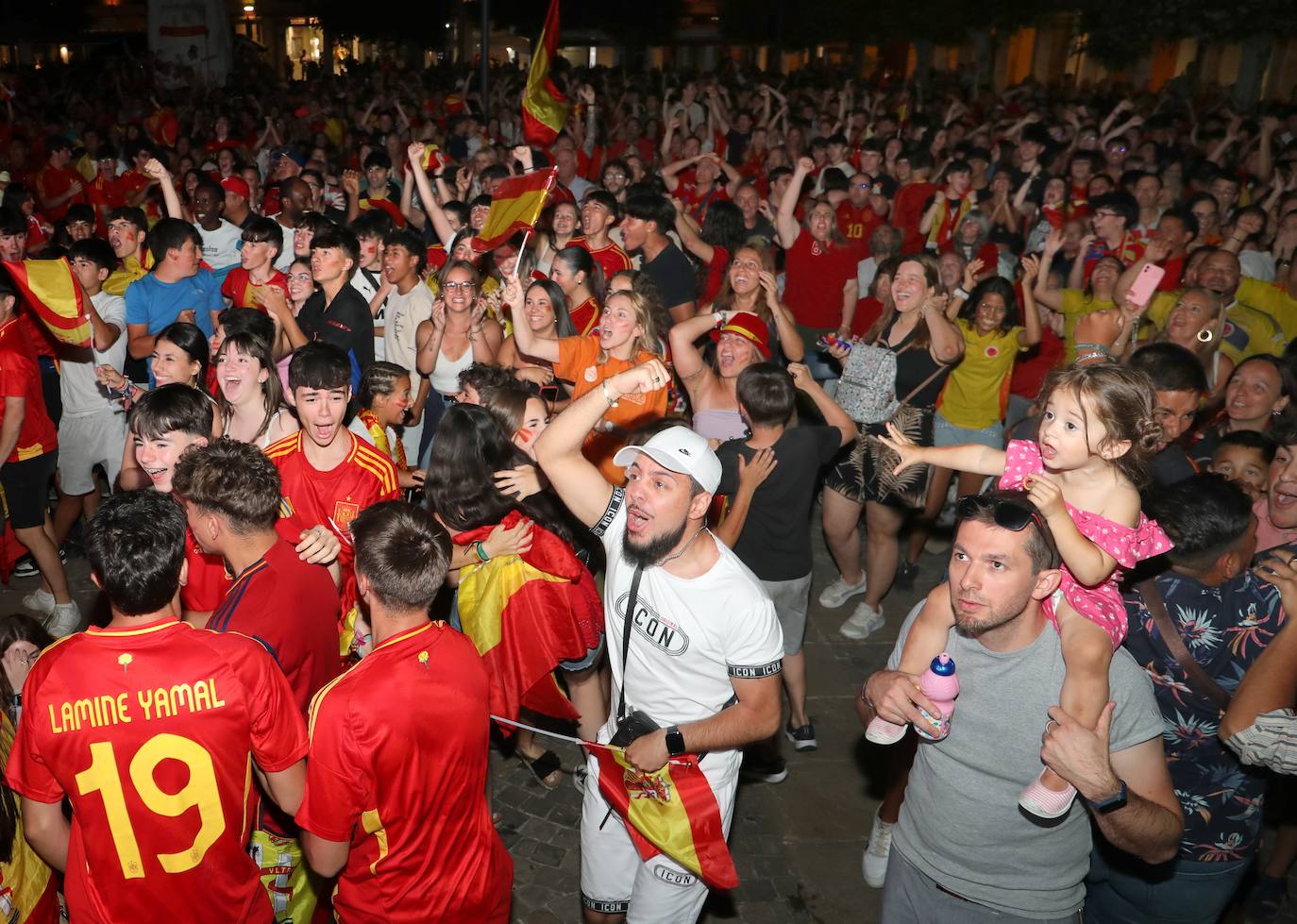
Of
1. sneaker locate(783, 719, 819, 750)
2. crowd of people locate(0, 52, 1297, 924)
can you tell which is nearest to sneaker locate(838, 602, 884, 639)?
crowd of people locate(0, 52, 1297, 924)

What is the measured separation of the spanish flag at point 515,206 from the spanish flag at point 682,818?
385cm

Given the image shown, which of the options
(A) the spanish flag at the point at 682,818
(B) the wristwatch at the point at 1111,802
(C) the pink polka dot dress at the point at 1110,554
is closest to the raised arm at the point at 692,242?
(C) the pink polka dot dress at the point at 1110,554

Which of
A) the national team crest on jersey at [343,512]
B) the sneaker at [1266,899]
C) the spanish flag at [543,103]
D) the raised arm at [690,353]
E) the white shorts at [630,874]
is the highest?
the spanish flag at [543,103]

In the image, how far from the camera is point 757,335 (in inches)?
243

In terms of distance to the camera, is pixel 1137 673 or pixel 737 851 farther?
pixel 737 851

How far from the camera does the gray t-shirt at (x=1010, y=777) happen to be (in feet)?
9.46

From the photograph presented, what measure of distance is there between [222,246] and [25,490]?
3423 millimetres

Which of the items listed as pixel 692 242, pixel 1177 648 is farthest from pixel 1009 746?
pixel 692 242

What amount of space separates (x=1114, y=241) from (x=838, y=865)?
19.8 ft

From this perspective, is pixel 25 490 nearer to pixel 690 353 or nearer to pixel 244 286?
pixel 244 286

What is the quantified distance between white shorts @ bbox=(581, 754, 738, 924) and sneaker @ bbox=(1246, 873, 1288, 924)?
263cm

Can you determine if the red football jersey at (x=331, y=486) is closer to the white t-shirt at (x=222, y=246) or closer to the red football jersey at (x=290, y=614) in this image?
the red football jersey at (x=290, y=614)

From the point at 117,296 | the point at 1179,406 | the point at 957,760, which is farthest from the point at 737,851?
the point at 117,296

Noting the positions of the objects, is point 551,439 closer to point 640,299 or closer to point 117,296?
point 640,299
